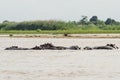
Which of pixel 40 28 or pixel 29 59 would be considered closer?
pixel 29 59

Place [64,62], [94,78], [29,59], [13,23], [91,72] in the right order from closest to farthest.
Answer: [94,78] → [91,72] → [64,62] → [29,59] → [13,23]

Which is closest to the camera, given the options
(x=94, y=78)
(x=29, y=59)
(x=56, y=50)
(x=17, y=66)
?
(x=94, y=78)

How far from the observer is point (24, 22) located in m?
60.3

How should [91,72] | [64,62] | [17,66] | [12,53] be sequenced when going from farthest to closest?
[12,53], [64,62], [17,66], [91,72]

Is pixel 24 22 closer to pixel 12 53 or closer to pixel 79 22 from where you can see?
pixel 79 22

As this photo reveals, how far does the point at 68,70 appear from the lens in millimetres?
16344

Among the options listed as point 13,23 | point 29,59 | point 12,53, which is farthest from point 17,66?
point 13,23

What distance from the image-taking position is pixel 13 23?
63.8 m

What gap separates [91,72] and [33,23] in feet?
145

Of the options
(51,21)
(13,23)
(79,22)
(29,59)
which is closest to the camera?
(29,59)

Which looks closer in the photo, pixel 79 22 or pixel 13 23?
pixel 13 23

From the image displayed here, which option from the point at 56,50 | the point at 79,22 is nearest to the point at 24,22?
the point at 79,22

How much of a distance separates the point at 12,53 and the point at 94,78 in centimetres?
974

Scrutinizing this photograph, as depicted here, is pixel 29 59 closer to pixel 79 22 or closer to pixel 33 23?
pixel 33 23
